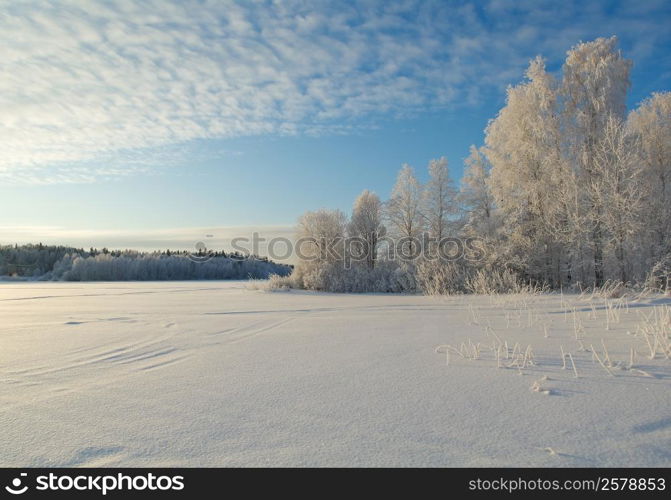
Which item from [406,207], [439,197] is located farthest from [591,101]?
[406,207]

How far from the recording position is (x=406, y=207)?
2030 centimetres

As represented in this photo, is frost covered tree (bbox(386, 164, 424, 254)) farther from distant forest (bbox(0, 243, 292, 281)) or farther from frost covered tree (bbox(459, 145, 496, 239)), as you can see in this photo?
distant forest (bbox(0, 243, 292, 281))

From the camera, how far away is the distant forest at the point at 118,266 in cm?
4703

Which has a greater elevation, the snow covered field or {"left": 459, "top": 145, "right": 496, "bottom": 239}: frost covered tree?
{"left": 459, "top": 145, "right": 496, "bottom": 239}: frost covered tree

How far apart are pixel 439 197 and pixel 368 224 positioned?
13.7 feet

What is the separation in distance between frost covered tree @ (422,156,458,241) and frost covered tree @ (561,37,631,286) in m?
5.62

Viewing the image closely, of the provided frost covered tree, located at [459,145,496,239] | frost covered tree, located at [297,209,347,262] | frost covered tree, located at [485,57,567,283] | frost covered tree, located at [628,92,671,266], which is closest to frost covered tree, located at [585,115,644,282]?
frost covered tree, located at [628,92,671,266]

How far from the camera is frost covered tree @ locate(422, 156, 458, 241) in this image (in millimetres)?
19547

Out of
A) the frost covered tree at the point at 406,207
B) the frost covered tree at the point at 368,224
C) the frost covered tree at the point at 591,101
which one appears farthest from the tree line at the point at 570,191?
the frost covered tree at the point at 368,224

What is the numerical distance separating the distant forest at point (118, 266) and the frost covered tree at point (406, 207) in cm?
2511

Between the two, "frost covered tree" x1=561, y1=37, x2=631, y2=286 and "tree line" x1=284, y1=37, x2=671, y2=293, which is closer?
"tree line" x1=284, y1=37, x2=671, y2=293

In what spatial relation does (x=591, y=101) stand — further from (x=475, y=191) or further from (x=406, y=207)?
(x=406, y=207)

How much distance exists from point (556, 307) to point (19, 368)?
349 inches

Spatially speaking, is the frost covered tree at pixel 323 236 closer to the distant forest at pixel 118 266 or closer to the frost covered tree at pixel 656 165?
the frost covered tree at pixel 656 165
